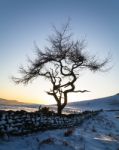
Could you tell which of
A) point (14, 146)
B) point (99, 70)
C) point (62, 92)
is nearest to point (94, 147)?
point (14, 146)

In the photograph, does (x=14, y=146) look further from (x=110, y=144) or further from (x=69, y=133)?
(x=110, y=144)

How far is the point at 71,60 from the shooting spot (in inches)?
1036

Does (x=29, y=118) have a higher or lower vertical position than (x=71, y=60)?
lower

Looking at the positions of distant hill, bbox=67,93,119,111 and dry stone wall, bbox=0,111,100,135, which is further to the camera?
distant hill, bbox=67,93,119,111

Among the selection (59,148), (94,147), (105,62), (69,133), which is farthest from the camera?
(105,62)

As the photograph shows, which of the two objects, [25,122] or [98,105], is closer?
[25,122]

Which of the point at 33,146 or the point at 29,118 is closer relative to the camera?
the point at 33,146

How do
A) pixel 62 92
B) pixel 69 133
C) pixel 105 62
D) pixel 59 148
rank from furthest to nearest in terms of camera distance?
pixel 105 62 < pixel 62 92 < pixel 69 133 < pixel 59 148

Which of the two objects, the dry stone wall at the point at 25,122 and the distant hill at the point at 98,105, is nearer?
the dry stone wall at the point at 25,122

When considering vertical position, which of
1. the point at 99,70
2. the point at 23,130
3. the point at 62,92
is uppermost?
the point at 99,70

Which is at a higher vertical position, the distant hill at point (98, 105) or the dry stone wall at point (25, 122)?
the distant hill at point (98, 105)

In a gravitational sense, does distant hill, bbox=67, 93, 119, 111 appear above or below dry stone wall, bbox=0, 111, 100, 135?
above

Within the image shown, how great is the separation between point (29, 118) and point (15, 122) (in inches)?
61.7

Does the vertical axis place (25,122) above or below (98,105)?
below
